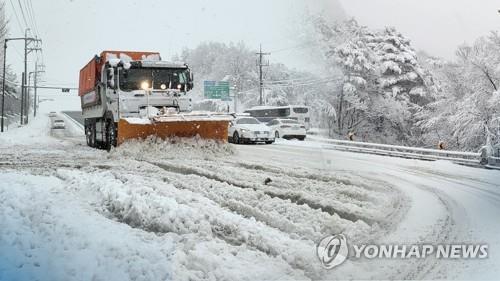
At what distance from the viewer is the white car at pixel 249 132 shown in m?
18.6

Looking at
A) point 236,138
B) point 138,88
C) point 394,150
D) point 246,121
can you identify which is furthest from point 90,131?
point 394,150

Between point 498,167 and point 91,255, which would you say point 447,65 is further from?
point 498,167

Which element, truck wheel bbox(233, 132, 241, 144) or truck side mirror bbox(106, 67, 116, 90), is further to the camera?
truck wheel bbox(233, 132, 241, 144)

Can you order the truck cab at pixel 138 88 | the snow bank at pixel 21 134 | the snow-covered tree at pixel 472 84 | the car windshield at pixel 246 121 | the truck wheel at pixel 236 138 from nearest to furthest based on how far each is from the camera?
the snow-covered tree at pixel 472 84
the truck cab at pixel 138 88
the snow bank at pixel 21 134
the truck wheel at pixel 236 138
the car windshield at pixel 246 121

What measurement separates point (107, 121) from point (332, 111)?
9.57 meters

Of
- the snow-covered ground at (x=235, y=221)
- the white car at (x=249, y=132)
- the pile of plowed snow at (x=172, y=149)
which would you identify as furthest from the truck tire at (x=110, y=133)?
the white car at (x=249, y=132)

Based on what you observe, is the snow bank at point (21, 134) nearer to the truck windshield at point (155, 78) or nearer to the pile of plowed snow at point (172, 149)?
the truck windshield at point (155, 78)

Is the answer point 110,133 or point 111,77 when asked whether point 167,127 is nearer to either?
point 111,77

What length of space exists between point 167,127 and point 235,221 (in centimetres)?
700

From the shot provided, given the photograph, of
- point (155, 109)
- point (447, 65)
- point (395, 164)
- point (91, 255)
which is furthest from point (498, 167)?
point (155, 109)

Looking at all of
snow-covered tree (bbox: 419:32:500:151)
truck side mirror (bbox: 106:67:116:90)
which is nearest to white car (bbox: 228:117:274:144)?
truck side mirror (bbox: 106:67:116:90)

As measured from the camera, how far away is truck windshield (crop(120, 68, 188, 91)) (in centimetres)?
1077

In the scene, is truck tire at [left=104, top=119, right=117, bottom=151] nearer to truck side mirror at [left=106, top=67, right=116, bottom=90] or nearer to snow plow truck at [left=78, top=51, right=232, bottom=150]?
snow plow truck at [left=78, top=51, right=232, bottom=150]

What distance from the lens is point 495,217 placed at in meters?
3.26
